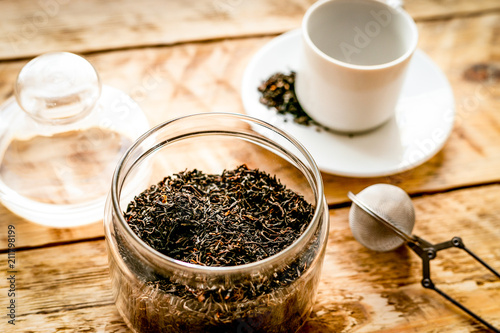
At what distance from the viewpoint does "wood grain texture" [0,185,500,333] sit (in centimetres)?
100

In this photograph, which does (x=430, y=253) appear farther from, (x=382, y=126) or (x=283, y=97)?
(x=283, y=97)

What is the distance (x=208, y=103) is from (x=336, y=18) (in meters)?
0.36

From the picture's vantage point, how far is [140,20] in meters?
1.51

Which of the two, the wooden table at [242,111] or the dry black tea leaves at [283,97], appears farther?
the dry black tea leaves at [283,97]

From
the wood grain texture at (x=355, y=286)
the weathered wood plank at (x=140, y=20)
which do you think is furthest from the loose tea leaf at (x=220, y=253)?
the weathered wood plank at (x=140, y=20)

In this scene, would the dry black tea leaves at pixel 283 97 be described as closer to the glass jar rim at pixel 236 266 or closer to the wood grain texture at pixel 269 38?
the wood grain texture at pixel 269 38

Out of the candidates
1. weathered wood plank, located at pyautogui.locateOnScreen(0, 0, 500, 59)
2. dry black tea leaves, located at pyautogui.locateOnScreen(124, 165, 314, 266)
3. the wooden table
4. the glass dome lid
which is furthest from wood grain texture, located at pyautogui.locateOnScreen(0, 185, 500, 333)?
weathered wood plank, located at pyautogui.locateOnScreen(0, 0, 500, 59)

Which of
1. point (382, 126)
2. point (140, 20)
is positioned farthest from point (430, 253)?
point (140, 20)

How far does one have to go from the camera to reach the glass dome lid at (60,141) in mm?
1133

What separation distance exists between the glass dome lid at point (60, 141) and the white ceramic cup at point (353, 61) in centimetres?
40

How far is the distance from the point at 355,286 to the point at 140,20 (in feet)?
3.01

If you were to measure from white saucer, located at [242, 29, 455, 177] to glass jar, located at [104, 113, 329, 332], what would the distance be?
22 centimetres

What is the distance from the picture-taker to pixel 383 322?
3.32ft

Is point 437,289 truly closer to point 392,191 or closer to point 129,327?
point 392,191
